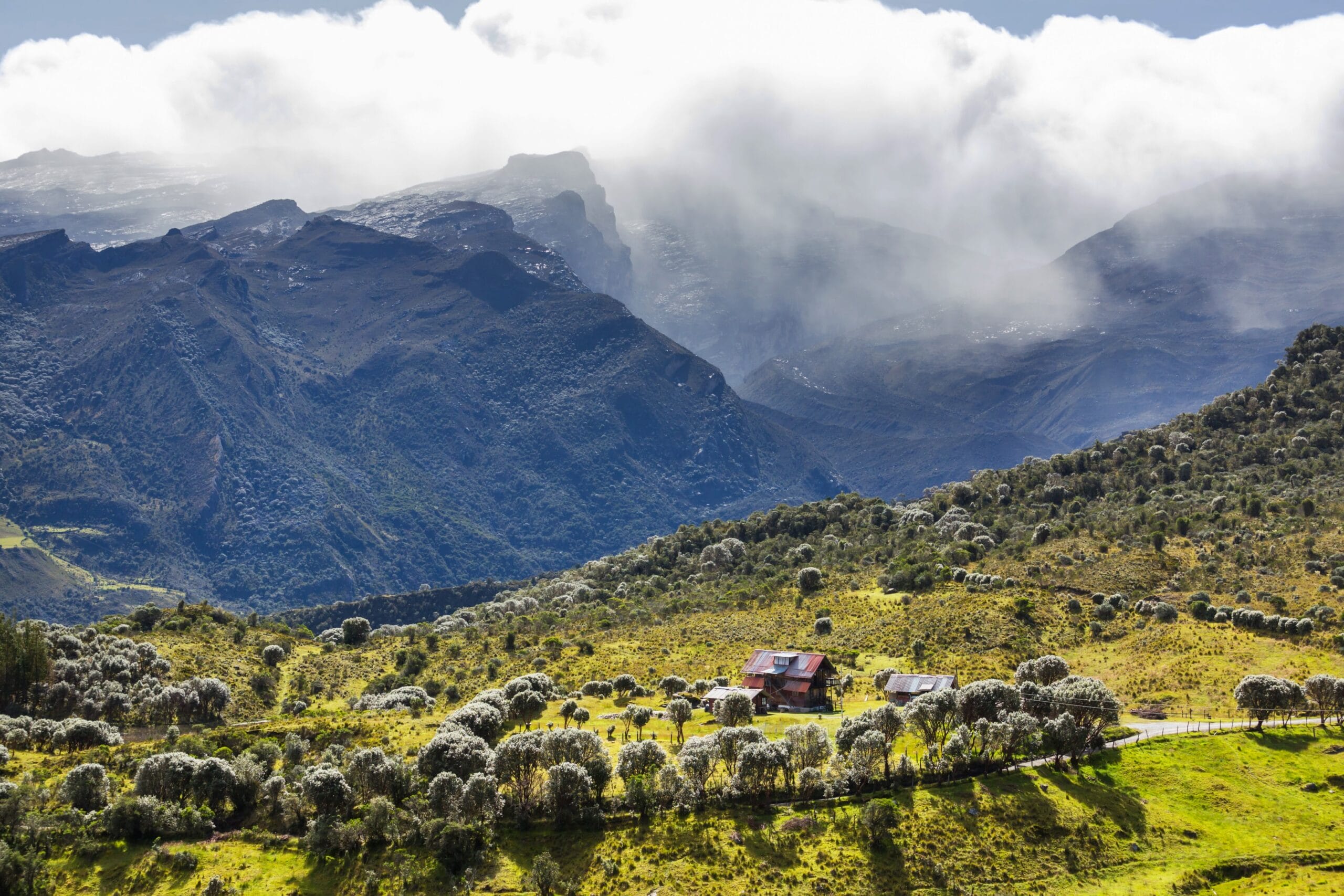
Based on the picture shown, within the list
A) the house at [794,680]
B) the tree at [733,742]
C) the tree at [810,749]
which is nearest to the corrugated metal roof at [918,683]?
the house at [794,680]

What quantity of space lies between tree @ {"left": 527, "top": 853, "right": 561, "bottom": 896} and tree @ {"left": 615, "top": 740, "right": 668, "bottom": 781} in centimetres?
1037

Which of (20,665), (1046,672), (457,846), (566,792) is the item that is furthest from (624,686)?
(20,665)

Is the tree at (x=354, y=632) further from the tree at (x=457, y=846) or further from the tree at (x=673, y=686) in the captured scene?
the tree at (x=457, y=846)

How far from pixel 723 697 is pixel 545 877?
32.7 m

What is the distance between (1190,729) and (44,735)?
284ft

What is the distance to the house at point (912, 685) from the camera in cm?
9588

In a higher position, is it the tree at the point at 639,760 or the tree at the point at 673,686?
the tree at the point at 673,686

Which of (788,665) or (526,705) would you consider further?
(788,665)

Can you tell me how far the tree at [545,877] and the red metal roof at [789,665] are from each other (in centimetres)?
3965

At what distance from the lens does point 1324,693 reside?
3356 inches

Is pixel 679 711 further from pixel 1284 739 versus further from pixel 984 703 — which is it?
pixel 1284 739

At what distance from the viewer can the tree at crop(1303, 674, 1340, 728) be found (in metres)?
85.0

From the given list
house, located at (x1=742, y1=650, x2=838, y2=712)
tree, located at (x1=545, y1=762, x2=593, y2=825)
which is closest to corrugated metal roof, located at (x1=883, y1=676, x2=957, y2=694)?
house, located at (x1=742, y1=650, x2=838, y2=712)

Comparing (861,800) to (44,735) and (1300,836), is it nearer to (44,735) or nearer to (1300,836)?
(1300,836)
